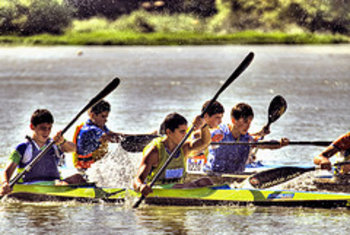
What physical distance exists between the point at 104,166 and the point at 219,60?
36.0m

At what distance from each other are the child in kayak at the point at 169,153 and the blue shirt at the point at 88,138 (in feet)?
5.24

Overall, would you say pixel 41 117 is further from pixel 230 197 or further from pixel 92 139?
pixel 230 197

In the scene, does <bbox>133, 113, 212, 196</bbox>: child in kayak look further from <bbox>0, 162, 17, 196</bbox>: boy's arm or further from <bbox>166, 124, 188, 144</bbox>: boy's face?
<bbox>0, 162, 17, 196</bbox>: boy's arm

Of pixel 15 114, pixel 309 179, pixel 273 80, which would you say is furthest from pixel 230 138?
pixel 273 80

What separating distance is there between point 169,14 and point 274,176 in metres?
26.2

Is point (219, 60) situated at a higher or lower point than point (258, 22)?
lower

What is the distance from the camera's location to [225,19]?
4900 centimetres

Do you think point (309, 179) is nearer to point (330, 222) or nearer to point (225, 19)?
point (330, 222)

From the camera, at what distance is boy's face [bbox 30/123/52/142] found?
10.8 metres

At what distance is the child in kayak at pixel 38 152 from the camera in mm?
10680

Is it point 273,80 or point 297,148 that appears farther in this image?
point 273,80

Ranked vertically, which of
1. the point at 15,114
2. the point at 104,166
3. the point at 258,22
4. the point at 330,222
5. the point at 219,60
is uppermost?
the point at 258,22

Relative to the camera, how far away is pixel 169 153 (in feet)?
34.4

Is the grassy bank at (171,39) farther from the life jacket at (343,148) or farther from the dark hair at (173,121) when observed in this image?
the dark hair at (173,121)
